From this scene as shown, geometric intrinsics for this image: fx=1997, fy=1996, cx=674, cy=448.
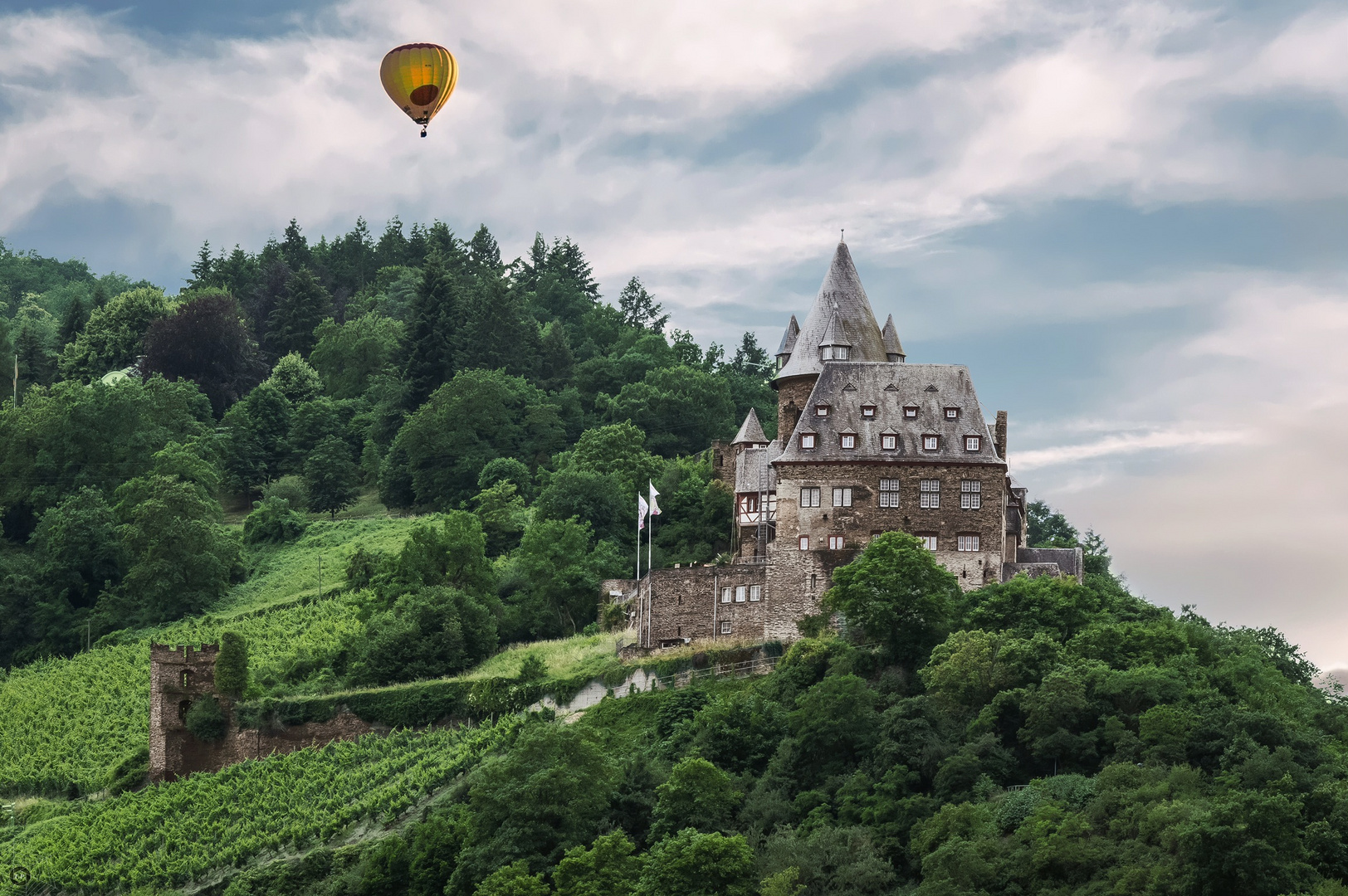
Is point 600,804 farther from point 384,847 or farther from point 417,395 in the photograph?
point 417,395

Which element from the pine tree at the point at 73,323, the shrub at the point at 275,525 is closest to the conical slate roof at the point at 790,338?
the shrub at the point at 275,525

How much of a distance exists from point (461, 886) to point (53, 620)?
50.4m

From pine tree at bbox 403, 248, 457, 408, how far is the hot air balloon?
4918 cm

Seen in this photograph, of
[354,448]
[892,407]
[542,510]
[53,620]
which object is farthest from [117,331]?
[892,407]

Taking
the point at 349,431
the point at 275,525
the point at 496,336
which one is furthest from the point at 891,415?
the point at 349,431

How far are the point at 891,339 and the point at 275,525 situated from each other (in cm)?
4427

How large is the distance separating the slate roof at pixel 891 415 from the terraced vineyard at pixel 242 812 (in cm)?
1584

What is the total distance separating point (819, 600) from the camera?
237 ft

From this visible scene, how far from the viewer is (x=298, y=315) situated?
5846 inches

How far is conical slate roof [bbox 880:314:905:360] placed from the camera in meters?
81.8

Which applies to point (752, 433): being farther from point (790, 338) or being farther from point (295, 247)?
point (295, 247)

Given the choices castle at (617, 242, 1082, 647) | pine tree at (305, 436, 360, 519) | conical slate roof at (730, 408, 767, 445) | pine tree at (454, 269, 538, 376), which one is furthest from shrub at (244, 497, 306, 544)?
castle at (617, 242, 1082, 647)

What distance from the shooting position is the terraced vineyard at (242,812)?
7125 centimetres

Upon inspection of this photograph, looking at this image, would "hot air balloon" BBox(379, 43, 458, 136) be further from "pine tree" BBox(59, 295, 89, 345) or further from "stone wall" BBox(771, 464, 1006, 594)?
"pine tree" BBox(59, 295, 89, 345)
